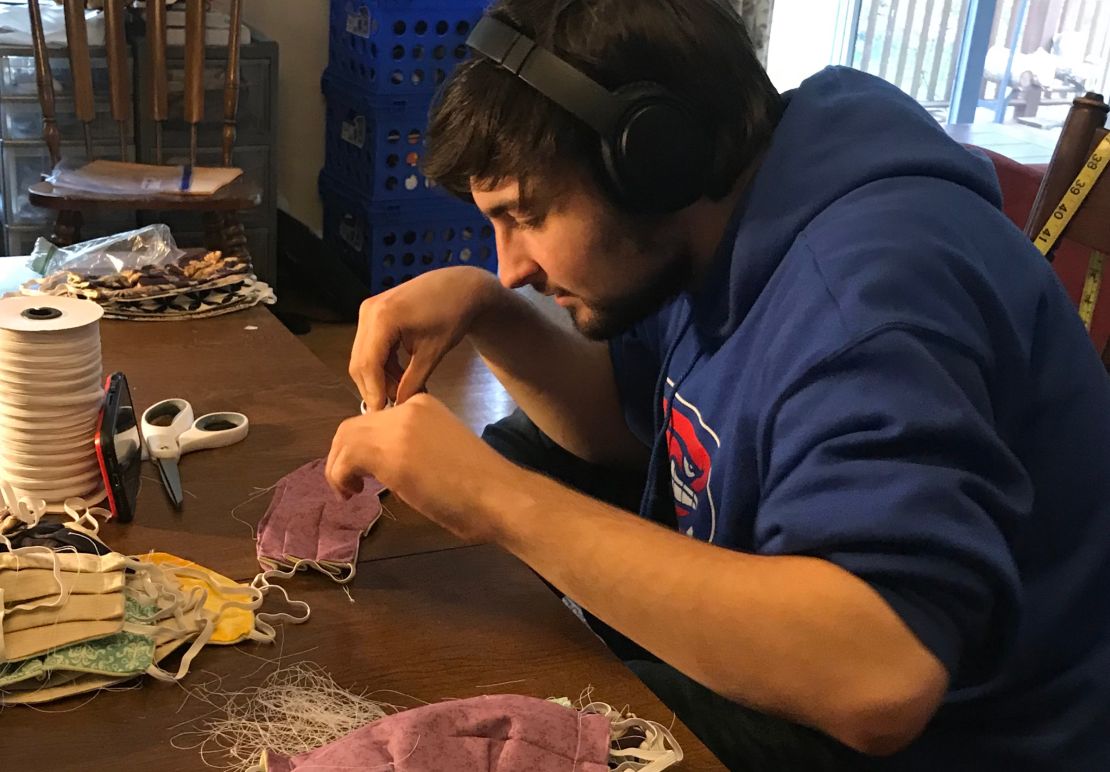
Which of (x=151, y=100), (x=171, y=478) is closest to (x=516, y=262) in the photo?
(x=171, y=478)

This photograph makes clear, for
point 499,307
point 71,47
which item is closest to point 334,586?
point 499,307

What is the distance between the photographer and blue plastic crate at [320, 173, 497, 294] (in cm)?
315

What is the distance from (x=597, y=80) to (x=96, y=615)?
555mm

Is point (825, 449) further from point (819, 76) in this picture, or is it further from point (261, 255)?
point (261, 255)

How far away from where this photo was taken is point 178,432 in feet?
3.82

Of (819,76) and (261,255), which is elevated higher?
(819,76)

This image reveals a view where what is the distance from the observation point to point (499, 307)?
1253 mm

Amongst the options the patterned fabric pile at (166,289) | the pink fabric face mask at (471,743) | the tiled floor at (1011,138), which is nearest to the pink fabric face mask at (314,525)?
the pink fabric face mask at (471,743)

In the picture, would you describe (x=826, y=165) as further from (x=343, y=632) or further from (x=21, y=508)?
(x=21, y=508)

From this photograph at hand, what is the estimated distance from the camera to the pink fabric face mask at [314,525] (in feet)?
3.19

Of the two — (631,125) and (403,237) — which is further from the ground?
(631,125)

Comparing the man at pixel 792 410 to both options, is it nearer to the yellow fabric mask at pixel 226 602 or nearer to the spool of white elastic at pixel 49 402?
the yellow fabric mask at pixel 226 602

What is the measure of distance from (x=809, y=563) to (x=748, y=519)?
20cm

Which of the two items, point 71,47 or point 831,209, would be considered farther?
point 71,47
